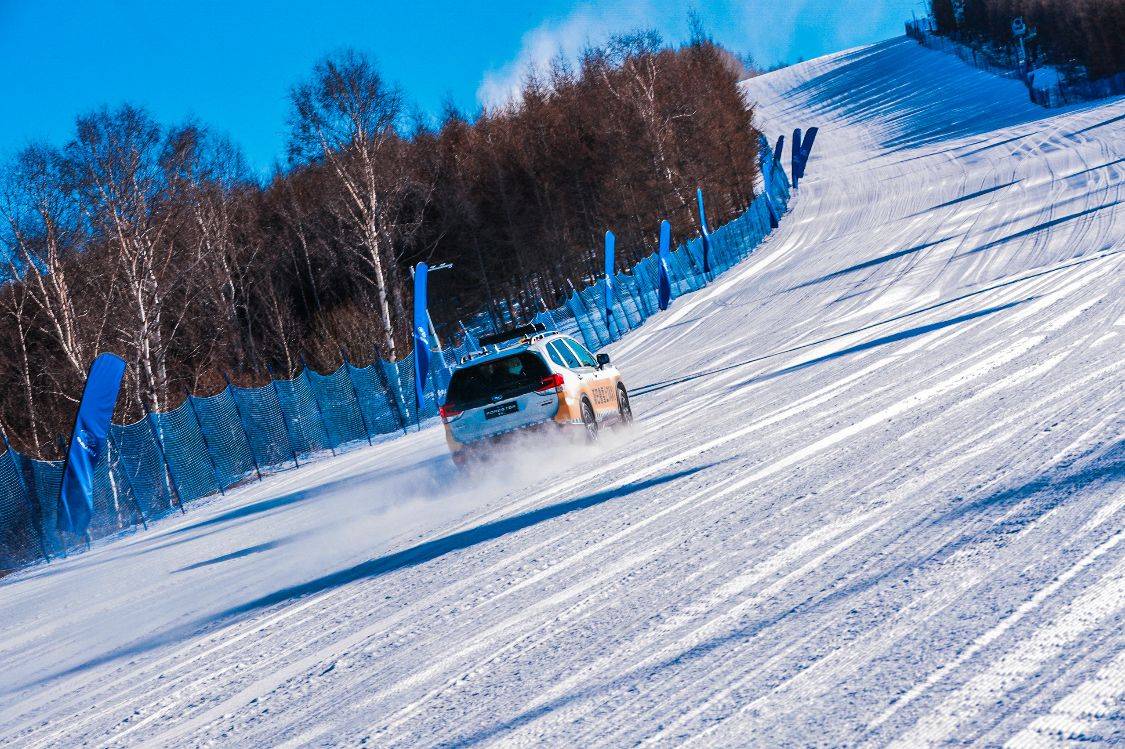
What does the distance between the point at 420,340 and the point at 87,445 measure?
28.0 ft

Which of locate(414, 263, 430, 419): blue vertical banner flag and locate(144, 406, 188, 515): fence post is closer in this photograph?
locate(144, 406, 188, 515): fence post

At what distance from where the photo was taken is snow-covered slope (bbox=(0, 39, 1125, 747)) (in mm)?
4441

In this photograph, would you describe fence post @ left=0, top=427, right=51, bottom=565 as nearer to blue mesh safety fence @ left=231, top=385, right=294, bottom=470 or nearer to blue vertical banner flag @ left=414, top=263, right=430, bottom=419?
blue mesh safety fence @ left=231, top=385, right=294, bottom=470

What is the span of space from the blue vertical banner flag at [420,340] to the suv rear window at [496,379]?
11.4m

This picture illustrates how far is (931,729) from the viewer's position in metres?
3.86

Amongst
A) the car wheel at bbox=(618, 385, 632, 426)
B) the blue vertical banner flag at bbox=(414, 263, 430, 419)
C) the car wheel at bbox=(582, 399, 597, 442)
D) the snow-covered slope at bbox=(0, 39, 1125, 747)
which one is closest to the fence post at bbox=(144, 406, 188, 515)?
the snow-covered slope at bbox=(0, 39, 1125, 747)

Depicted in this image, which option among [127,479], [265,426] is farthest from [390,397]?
[127,479]

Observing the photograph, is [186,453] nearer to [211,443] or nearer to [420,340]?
[211,443]

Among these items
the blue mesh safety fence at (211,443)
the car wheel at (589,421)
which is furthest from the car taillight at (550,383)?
the blue mesh safety fence at (211,443)

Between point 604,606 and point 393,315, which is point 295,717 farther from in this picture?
point 393,315

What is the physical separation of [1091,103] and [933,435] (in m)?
70.3

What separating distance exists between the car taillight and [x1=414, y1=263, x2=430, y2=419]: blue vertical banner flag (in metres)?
11.9

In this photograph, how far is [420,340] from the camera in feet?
77.2

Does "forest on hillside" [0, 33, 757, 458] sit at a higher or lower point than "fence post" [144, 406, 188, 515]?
higher
